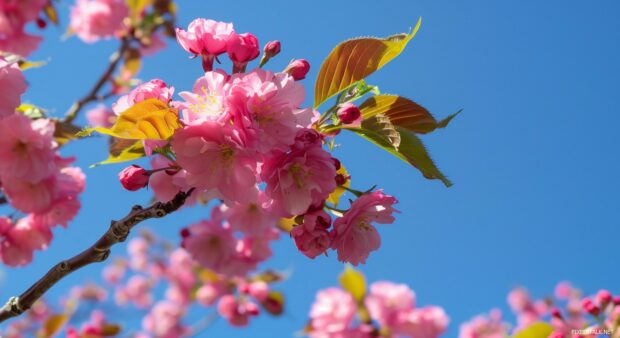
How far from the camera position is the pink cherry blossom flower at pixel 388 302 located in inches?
134

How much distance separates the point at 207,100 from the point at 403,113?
422 millimetres

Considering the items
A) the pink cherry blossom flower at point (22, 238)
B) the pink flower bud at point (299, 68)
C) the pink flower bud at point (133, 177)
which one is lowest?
the pink flower bud at point (133, 177)

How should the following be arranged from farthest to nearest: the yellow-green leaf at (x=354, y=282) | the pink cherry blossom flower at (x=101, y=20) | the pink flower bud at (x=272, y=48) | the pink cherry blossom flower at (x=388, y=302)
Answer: the pink cherry blossom flower at (x=101, y=20) → the pink cherry blossom flower at (x=388, y=302) → the yellow-green leaf at (x=354, y=282) → the pink flower bud at (x=272, y=48)

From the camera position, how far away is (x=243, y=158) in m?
1.04

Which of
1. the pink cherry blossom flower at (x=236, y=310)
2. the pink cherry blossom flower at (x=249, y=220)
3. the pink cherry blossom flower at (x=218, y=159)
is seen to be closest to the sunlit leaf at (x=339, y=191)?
the pink cherry blossom flower at (x=218, y=159)

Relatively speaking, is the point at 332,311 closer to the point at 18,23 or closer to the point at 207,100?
the point at 18,23

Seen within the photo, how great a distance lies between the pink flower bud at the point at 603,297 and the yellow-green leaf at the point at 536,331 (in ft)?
2.21

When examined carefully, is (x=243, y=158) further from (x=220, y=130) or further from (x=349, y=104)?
(x=349, y=104)

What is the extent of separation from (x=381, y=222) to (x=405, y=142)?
0.65 feet

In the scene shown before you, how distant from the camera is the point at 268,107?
3.35 ft

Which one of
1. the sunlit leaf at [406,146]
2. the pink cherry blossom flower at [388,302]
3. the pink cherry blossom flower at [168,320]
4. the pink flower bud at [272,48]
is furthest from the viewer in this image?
the pink cherry blossom flower at [168,320]

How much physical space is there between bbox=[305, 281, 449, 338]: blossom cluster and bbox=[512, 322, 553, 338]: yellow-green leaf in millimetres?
1572

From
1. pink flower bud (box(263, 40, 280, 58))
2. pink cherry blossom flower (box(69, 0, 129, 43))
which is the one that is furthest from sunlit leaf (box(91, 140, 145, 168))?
pink cherry blossom flower (box(69, 0, 129, 43))

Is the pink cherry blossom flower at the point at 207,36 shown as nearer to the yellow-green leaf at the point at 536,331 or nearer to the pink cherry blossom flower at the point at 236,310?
the yellow-green leaf at the point at 536,331
